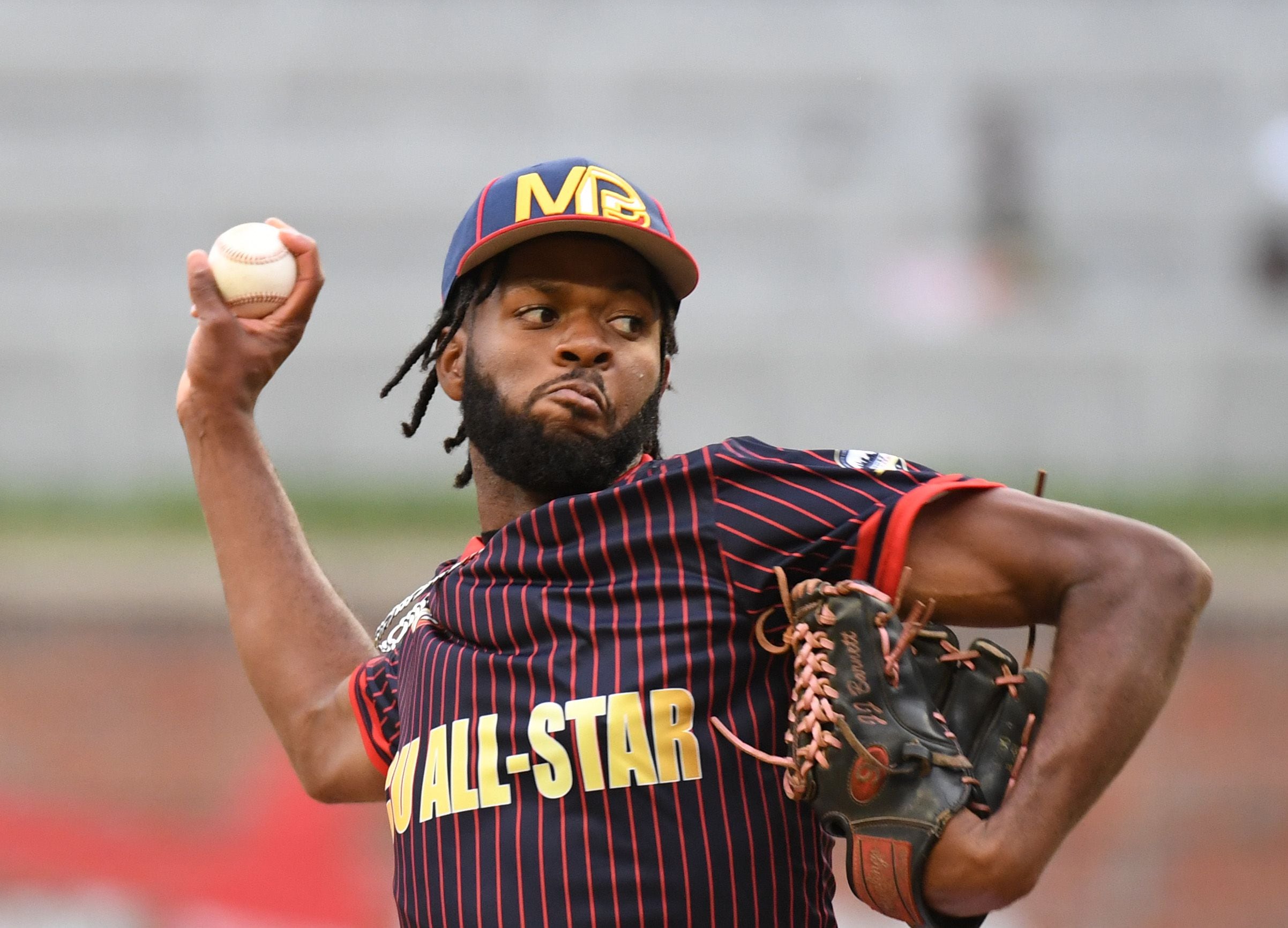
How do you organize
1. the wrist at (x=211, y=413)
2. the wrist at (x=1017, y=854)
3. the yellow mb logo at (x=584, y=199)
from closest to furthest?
1. the wrist at (x=1017, y=854)
2. the yellow mb logo at (x=584, y=199)
3. the wrist at (x=211, y=413)

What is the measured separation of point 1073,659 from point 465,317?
42.5 inches

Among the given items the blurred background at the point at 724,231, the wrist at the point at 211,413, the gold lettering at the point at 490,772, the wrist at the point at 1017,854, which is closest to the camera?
the wrist at the point at 1017,854

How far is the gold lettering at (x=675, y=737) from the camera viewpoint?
185cm

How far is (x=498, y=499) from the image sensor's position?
7.56 feet

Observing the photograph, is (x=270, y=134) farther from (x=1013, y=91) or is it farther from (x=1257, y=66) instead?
(x=1257, y=66)

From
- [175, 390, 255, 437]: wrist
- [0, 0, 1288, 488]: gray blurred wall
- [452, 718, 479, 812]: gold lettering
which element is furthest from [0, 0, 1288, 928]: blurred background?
[452, 718, 479, 812]: gold lettering

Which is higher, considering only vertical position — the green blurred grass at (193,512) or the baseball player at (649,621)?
the green blurred grass at (193,512)

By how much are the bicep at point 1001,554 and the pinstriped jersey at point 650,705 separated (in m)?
0.04

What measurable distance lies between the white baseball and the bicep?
3.93 ft

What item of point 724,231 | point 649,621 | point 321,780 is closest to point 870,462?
point 649,621

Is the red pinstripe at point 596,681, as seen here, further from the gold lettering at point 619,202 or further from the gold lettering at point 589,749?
the gold lettering at point 619,202

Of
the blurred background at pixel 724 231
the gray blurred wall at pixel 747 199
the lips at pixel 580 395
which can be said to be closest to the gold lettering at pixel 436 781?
the lips at pixel 580 395

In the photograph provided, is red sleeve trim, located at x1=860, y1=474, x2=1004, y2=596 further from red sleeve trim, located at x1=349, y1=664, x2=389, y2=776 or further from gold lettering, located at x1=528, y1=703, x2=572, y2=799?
red sleeve trim, located at x1=349, y1=664, x2=389, y2=776

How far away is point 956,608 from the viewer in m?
1.81
